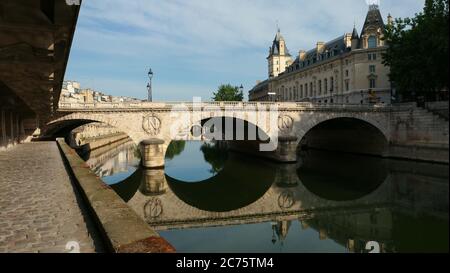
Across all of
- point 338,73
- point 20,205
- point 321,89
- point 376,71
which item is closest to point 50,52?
point 20,205

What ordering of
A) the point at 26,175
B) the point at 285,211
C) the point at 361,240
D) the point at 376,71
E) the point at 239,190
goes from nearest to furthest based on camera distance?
1. the point at 361,240
2. the point at 26,175
3. the point at 285,211
4. the point at 239,190
5. the point at 376,71

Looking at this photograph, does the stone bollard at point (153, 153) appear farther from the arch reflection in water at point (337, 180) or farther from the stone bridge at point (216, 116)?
the arch reflection in water at point (337, 180)

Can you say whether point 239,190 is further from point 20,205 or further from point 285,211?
point 20,205

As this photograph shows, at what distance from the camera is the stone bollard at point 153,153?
117 ft

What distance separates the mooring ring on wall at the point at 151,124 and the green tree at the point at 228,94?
2193 inches

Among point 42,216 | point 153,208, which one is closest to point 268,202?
point 153,208

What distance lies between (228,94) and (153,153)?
193ft

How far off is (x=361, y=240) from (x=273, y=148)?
3834 centimetres

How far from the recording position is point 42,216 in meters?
7.89

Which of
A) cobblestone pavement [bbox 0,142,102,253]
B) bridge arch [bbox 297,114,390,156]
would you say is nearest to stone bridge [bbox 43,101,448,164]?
bridge arch [bbox 297,114,390,156]

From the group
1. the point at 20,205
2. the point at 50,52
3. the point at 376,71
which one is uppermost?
the point at 376,71

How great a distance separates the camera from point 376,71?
2009 inches

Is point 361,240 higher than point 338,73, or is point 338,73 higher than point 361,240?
point 338,73

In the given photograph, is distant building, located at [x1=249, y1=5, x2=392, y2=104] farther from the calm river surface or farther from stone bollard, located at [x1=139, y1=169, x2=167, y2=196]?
stone bollard, located at [x1=139, y1=169, x2=167, y2=196]
